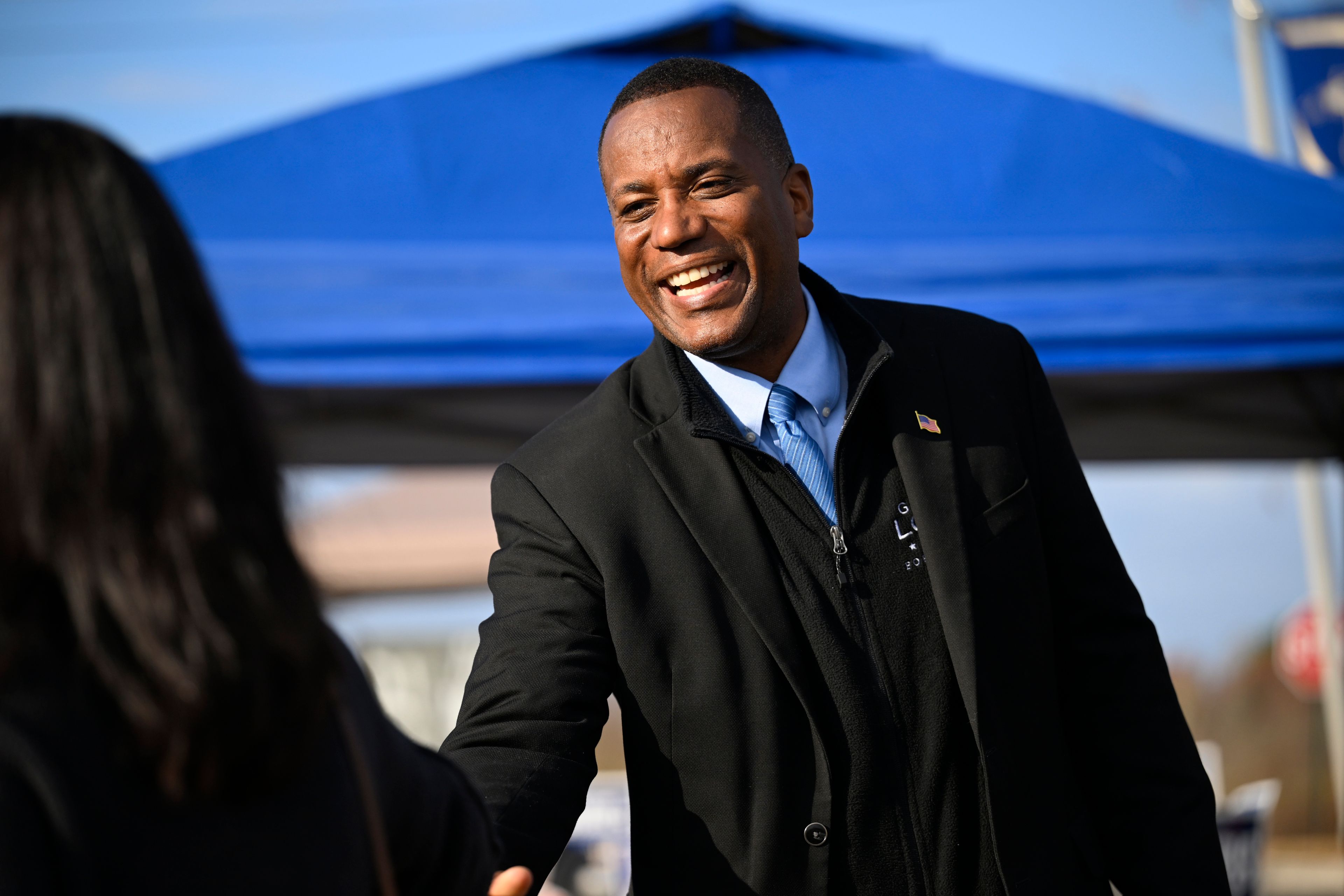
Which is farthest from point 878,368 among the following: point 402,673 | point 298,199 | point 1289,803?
point 1289,803

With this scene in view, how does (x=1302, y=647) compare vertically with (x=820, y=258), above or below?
below

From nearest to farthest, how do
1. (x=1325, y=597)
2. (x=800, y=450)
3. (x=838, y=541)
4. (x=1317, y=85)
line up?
(x=838, y=541) < (x=800, y=450) < (x=1317, y=85) < (x=1325, y=597)

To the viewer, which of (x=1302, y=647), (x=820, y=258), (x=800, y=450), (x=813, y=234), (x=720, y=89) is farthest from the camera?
(x=1302, y=647)

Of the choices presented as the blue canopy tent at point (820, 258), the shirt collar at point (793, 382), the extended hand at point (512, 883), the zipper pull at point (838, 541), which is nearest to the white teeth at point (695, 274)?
the shirt collar at point (793, 382)

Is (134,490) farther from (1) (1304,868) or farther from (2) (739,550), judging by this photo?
(1) (1304,868)

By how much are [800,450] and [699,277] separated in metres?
0.33

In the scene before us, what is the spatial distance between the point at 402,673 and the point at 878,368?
32.7ft

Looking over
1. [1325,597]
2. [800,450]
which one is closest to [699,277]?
[800,450]

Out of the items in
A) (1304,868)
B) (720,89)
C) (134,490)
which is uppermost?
(720,89)

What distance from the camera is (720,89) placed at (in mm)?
1971

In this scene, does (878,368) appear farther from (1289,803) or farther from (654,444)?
(1289,803)

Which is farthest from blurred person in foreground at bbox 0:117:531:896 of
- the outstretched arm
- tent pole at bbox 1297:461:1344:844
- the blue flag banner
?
tent pole at bbox 1297:461:1344:844

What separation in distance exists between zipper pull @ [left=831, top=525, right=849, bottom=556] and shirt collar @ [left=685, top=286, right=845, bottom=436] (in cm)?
21

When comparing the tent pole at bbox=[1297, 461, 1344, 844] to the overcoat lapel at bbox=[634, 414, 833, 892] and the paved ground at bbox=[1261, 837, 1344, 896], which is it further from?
the overcoat lapel at bbox=[634, 414, 833, 892]
